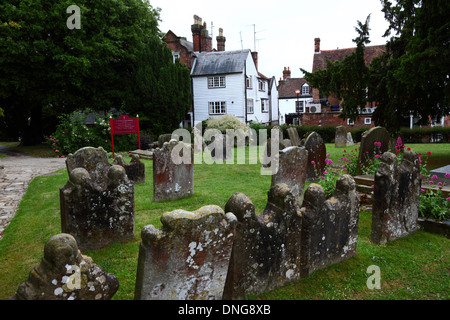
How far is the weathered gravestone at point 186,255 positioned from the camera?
3.27 m

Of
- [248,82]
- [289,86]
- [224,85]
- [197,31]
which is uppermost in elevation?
[197,31]

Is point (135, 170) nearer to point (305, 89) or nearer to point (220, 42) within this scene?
point (220, 42)

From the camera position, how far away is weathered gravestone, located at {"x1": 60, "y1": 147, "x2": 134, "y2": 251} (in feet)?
17.1

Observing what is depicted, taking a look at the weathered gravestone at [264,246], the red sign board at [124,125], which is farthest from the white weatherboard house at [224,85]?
the weathered gravestone at [264,246]

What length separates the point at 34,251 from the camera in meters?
5.62

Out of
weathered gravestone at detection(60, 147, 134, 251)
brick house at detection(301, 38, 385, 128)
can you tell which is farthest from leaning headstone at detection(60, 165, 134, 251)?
brick house at detection(301, 38, 385, 128)

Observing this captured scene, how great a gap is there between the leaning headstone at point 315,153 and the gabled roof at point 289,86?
43.7m

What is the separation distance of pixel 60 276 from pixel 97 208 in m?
2.78

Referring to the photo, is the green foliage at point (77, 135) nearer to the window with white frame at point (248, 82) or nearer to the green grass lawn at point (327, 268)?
the green grass lawn at point (327, 268)

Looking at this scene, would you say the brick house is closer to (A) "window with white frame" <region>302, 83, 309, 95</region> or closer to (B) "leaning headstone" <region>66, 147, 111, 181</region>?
(A) "window with white frame" <region>302, 83, 309, 95</region>

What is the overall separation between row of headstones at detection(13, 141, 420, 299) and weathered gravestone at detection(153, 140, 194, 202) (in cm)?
288

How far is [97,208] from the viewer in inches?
216

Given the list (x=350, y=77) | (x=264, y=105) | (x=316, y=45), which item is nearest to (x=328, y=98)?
(x=264, y=105)
